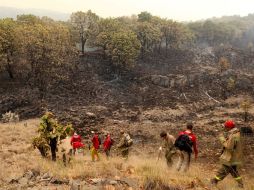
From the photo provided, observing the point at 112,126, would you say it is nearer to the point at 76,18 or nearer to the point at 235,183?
the point at 235,183

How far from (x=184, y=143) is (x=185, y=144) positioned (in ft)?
0.19

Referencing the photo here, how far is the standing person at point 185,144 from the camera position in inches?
482

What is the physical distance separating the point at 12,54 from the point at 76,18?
15.3 metres

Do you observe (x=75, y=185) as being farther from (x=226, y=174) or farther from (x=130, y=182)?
(x=226, y=174)

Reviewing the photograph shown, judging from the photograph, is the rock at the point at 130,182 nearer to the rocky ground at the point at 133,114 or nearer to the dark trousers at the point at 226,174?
the rocky ground at the point at 133,114

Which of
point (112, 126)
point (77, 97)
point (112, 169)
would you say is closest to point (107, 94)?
point (77, 97)

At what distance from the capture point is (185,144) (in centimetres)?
1230

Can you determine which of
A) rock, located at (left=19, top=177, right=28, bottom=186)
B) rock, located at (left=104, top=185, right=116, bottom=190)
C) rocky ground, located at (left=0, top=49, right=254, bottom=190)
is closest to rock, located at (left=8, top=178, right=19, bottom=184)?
rocky ground, located at (left=0, top=49, right=254, bottom=190)

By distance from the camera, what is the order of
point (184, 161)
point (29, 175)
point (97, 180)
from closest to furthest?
1. point (97, 180)
2. point (29, 175)
3. point (184, 161)

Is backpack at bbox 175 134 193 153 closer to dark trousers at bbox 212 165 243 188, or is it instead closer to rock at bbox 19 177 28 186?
dark trousers at bbox 212 165 243 188

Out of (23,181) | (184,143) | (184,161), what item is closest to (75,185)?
(23,181)

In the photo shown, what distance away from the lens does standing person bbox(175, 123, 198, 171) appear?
482 inches

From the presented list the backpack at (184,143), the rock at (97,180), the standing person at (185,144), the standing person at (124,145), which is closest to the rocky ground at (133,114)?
the rock at (97,180)

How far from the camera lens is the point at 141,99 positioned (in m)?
45.0
